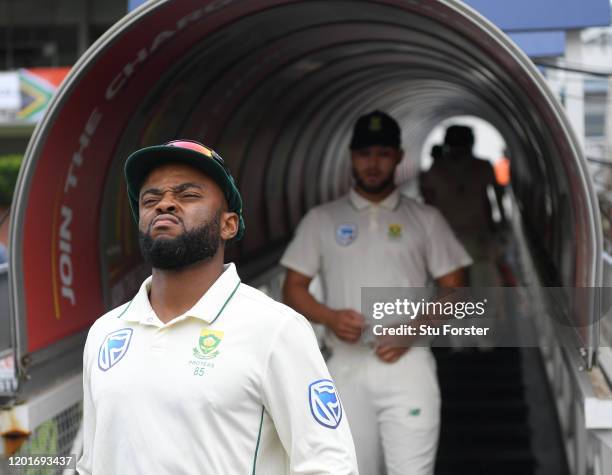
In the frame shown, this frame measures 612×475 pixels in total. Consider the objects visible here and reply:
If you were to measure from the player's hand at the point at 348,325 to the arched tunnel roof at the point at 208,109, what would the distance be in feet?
3.36

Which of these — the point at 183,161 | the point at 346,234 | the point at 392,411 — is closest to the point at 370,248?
the point at 346,234

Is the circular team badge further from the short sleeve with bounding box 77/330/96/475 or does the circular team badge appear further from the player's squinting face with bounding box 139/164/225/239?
the short sleeve with bounding box 77/330/96/475

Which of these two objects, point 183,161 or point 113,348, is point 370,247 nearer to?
point 183,161

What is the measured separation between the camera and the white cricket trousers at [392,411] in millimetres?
4602

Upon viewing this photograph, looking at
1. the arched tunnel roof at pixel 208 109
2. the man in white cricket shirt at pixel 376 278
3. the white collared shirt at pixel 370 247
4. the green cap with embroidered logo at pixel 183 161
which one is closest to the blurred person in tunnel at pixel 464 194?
the arched tunnel roof at pixel 208 109

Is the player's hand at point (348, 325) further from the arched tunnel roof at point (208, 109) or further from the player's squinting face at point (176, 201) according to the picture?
the player's squinting face at point (176, 201)

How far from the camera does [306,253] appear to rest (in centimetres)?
507

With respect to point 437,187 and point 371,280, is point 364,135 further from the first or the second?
A: point 437,187

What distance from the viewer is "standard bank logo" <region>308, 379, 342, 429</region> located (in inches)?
96.6

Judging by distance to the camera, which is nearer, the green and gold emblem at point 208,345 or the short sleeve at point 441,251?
the green and gold emblem at point 208,345

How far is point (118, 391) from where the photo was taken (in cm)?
246

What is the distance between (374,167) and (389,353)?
978mm

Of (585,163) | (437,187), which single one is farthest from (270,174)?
(585,163)

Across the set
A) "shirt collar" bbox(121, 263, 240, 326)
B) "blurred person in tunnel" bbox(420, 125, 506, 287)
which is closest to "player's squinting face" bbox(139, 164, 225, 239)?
"shirt collar" bbox(121, 263, 240, 326)
